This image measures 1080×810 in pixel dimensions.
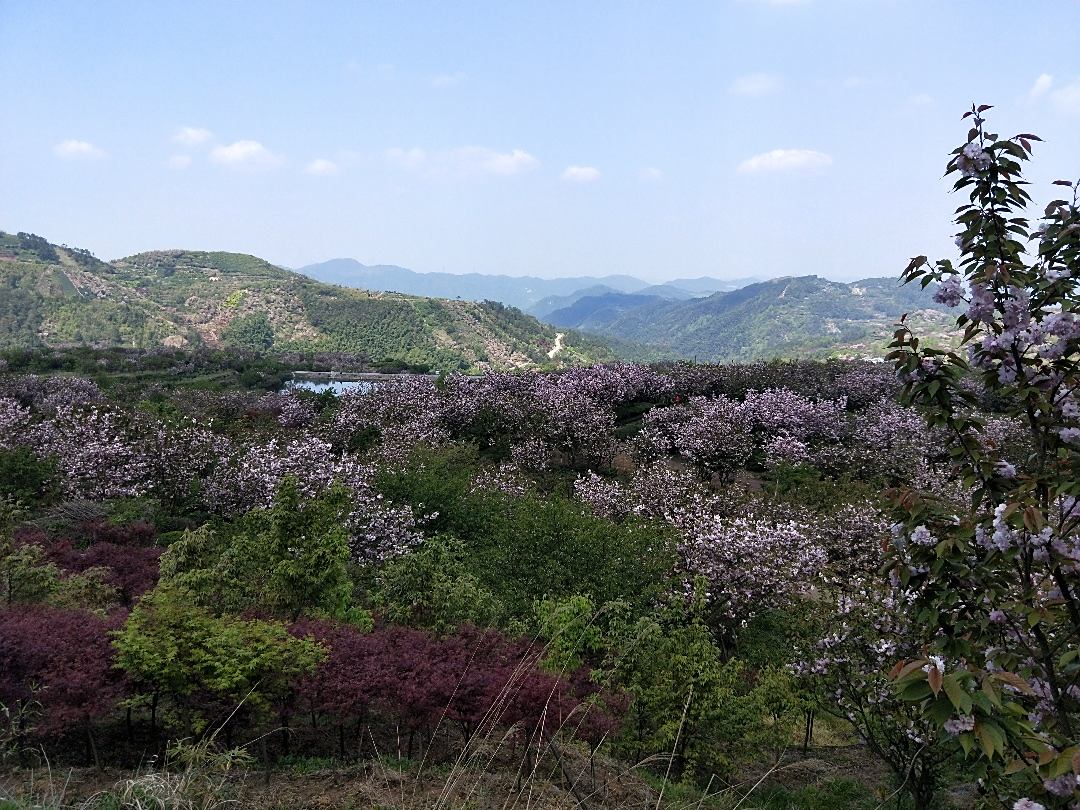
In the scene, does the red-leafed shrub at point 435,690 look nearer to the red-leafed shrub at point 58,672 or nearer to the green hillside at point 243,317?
the red-leafed shrub at point 58,672

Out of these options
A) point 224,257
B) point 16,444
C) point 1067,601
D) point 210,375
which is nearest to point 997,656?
point 1067,601

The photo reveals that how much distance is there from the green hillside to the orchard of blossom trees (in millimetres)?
95113

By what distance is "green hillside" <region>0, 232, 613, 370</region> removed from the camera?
111 metres

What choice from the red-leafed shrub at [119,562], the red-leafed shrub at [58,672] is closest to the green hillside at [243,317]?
the red-leafed shrub at [119,562]

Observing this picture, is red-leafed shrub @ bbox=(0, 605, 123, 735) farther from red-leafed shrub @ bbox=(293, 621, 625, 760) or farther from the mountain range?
the mountain range

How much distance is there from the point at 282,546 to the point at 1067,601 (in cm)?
1005

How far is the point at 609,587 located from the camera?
13.0 meters

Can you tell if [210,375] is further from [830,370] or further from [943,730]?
[943,730]

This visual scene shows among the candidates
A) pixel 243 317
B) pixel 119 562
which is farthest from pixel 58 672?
pixel 243 317

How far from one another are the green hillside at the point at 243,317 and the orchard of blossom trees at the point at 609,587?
312ft

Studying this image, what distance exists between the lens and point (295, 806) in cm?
571

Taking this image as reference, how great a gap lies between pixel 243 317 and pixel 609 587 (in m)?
137

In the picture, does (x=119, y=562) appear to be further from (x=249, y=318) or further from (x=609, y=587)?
(x=249, y=318)

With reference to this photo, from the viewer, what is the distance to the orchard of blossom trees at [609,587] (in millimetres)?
3539
